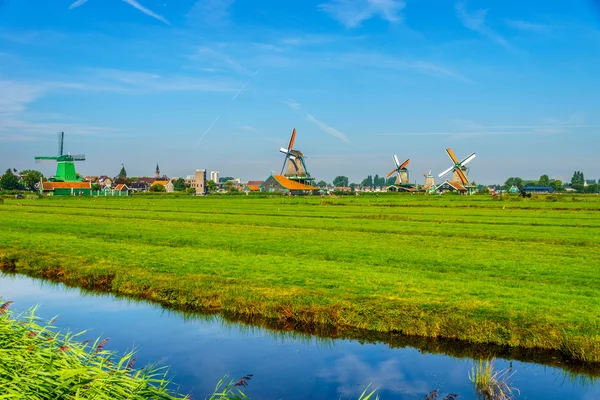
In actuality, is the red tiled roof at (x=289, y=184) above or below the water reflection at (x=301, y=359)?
above

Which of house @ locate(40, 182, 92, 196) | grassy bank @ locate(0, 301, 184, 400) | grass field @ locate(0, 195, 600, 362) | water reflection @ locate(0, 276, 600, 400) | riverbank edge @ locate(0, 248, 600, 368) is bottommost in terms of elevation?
water reflection @ locate(0, 276, 600, 400)

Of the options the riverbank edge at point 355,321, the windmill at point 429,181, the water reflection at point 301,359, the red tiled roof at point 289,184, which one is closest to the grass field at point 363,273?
the riverbank edge at point 355,321

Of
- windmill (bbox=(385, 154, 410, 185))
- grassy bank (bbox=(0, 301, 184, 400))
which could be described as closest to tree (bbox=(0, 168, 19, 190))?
windmill (bbox=(385, 154, 410, 185))

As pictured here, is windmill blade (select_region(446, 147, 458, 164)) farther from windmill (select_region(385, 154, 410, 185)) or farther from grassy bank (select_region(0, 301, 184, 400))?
grassy bank (select_region(0, 301, 184, 400))

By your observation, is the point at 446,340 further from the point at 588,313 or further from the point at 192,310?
the point at 192,310

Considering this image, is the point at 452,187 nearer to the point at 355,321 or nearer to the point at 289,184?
the point at 289,184

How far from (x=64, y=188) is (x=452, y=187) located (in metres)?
107

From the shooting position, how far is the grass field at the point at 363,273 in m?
14.6

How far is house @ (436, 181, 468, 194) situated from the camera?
149425mm

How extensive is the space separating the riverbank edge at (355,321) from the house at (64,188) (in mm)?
121661

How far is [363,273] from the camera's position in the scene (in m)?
20.8

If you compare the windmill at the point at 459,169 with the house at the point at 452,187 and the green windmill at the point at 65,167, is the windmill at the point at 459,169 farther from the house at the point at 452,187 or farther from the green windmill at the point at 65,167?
the green windmill at the point at 65,167

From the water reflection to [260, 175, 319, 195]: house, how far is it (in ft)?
382

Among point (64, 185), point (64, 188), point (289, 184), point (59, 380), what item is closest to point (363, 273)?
point (59, 380)
